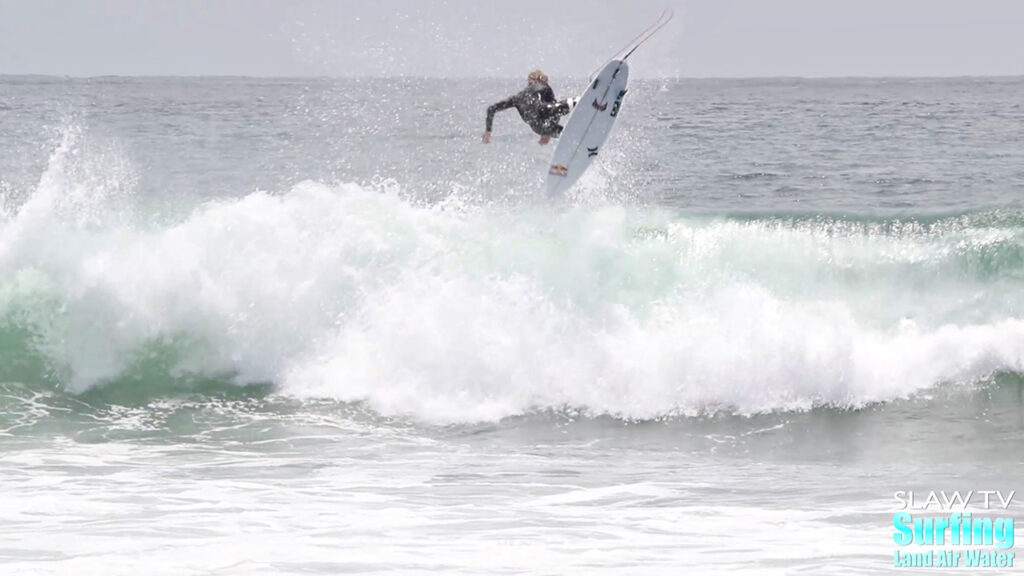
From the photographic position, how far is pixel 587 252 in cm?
1445

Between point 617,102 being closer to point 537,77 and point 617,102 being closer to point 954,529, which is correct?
point 537,77

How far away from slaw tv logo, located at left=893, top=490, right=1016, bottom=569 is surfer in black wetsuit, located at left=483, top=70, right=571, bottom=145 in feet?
24.1

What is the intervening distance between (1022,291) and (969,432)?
3.42 metres

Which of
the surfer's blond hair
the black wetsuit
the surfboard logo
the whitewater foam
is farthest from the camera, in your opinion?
the surfboard logo

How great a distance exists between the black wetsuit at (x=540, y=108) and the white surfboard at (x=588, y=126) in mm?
153

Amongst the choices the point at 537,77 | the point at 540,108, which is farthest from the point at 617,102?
the point at 537,77

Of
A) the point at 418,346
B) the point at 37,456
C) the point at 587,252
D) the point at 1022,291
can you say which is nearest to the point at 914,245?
the point at 1022,291

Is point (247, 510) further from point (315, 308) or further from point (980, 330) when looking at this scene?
point (980, 330)

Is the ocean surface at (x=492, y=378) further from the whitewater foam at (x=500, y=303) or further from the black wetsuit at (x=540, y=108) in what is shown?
the black wetsuit at (x=540, y=108)

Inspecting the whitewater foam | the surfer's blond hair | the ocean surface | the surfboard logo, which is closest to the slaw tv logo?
the ocean surface

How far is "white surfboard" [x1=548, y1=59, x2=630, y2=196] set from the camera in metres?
15.1

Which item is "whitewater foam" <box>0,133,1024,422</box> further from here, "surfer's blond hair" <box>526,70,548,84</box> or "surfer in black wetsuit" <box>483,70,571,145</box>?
"surfer's blond hair" <box>526,70,548,84</box>

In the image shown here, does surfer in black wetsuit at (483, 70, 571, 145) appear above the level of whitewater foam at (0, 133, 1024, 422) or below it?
above

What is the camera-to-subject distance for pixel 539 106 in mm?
14961
